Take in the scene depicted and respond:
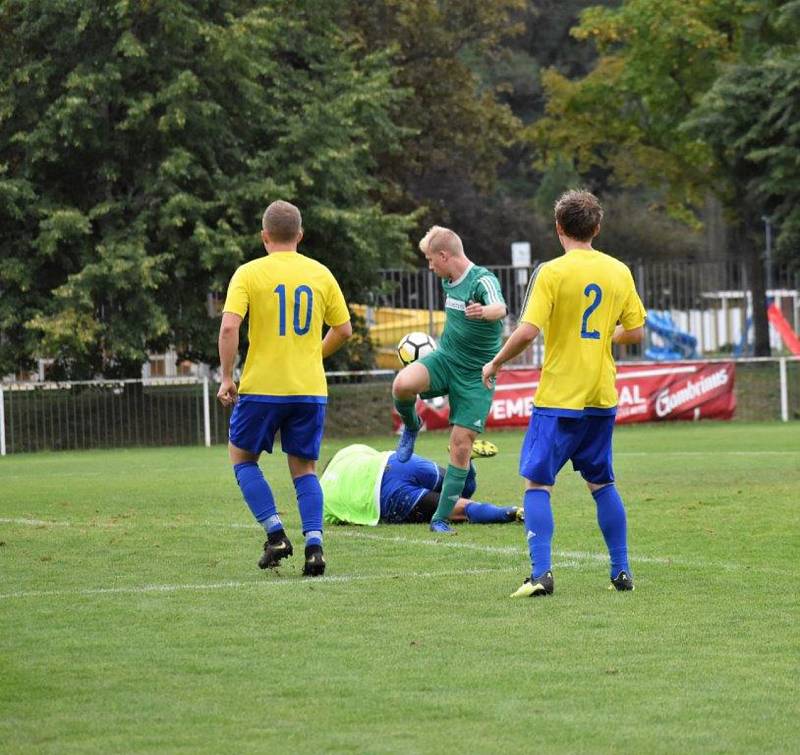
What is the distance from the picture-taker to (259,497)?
30.7 ft

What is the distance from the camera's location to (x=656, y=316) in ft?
119

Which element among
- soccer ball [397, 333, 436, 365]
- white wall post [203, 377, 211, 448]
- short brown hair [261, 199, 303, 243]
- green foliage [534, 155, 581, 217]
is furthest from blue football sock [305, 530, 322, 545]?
green foliage [534, 155, 581, 217]

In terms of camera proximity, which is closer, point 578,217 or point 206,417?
point 578,217

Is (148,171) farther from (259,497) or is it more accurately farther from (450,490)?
(259,497)

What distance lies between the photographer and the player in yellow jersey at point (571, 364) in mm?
8109

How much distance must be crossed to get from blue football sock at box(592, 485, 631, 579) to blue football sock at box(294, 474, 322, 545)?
165cm

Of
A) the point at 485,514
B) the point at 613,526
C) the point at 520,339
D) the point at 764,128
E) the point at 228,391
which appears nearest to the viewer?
the point at 520,339

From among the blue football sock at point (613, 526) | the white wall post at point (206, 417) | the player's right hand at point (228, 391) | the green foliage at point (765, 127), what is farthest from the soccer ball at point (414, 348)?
the green foliage at point (765, 127)

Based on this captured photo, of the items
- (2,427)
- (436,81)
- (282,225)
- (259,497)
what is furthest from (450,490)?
(436,81)

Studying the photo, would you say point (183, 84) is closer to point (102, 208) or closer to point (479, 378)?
point (102, 208)

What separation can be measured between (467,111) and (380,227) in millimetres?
11450

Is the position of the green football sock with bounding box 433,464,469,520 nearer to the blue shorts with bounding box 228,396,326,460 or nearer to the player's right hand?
the blue shorts with bounding box 228,396,326,460

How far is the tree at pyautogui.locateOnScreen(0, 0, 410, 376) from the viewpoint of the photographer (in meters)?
28.6

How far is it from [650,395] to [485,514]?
16.7 m
